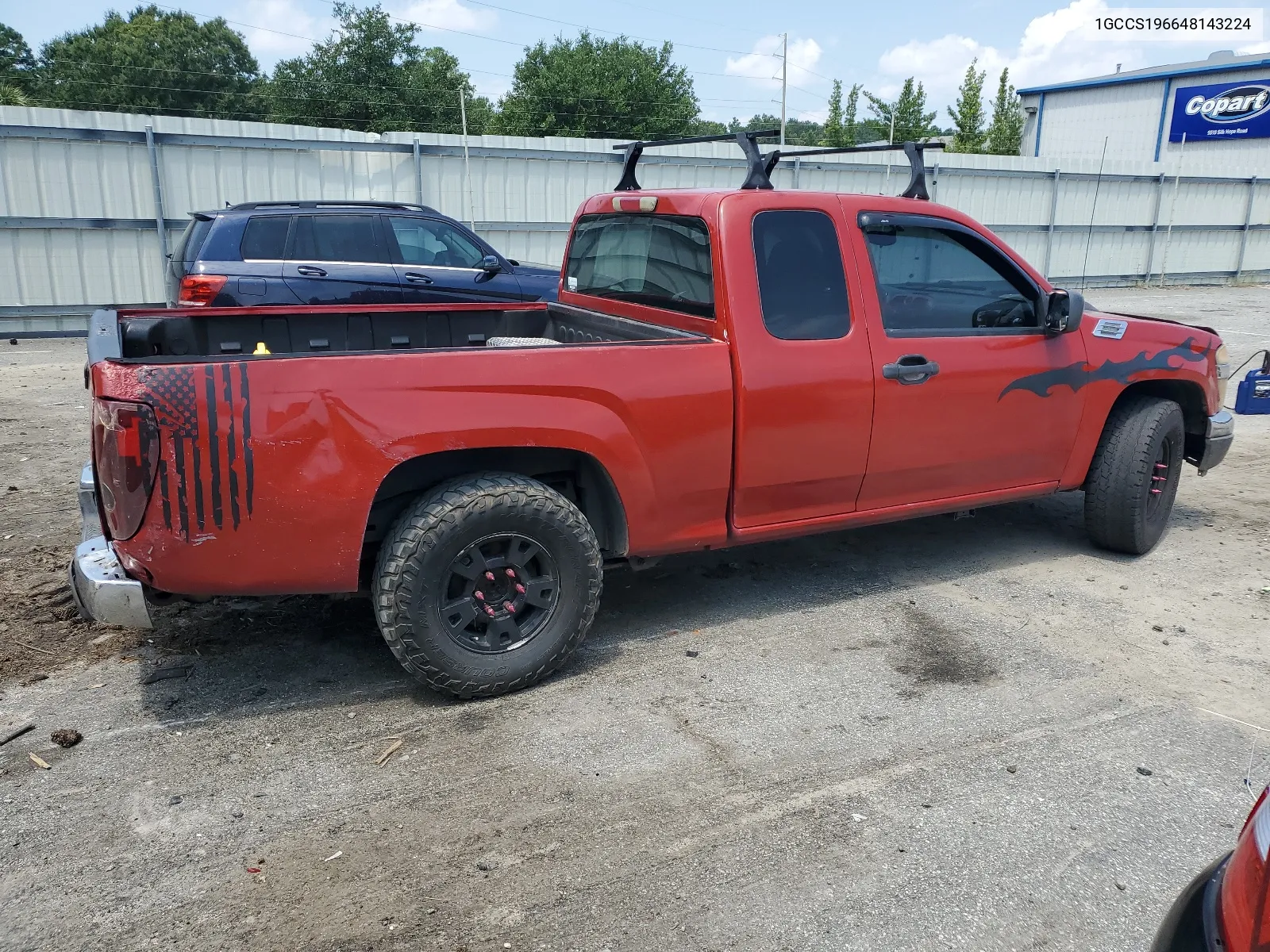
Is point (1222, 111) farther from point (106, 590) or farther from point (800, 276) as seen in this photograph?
point (106, 590)

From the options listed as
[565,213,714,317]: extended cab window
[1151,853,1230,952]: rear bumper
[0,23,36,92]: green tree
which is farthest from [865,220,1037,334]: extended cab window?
[0,23,36,92]: green tree

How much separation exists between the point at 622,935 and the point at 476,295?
8245 millimetres

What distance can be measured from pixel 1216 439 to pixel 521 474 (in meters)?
4.11

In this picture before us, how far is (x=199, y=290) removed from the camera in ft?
29.5

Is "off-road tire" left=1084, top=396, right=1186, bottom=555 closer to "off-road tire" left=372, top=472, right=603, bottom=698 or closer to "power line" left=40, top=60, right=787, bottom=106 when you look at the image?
"off-road tire" left=372, top=472, right=603, bottom=698

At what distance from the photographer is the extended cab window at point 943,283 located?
438 centimetres

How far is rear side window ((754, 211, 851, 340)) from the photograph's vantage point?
13.4 feet

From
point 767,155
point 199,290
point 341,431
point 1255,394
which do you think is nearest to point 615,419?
point 341,431

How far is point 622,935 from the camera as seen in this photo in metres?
2.52

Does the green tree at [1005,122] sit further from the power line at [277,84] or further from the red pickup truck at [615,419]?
the red pickup truck at [615,419]

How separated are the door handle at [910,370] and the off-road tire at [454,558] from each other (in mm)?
1514

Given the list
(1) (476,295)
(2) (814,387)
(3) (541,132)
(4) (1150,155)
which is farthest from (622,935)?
(3) (541,132)

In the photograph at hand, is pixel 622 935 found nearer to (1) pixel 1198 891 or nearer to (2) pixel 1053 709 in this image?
(1) pixel 1198 891

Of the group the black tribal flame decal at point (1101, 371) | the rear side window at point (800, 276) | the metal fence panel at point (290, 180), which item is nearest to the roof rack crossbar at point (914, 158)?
the rear side window at point (800, 276)
